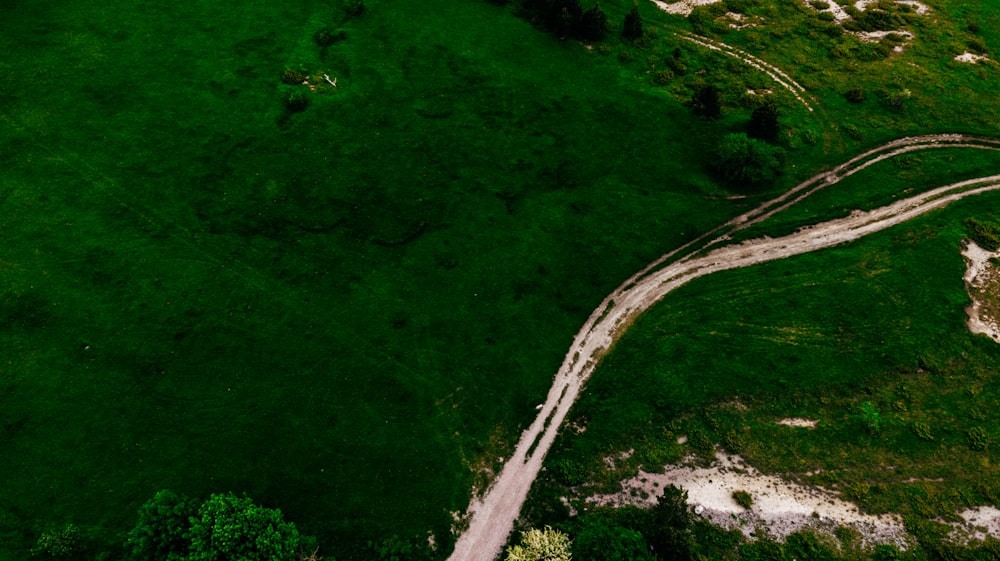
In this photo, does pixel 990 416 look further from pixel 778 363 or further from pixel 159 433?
pixel 159 433

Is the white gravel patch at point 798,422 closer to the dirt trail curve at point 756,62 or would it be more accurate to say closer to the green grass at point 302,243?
the green grass at point 302,243

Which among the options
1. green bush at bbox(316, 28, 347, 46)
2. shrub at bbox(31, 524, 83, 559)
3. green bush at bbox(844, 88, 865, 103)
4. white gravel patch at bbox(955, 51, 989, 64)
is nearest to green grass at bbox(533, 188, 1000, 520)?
green bush at bbox(844, 88, 865, 103)

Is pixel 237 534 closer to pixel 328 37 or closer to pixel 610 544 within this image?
pixel 610 544

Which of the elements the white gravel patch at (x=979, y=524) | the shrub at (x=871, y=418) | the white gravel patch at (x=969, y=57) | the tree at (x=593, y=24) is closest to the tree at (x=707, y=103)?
the tree at (x=593, y=24)

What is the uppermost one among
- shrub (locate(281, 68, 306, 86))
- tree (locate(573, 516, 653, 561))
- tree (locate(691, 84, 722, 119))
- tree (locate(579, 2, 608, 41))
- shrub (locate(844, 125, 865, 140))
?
tree (locate(579, 2, 608, 41))

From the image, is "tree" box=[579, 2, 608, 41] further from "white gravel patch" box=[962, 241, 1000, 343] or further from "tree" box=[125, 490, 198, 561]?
"tree" box=[125, 490, 198, 561]
